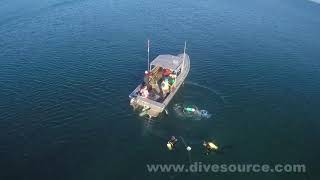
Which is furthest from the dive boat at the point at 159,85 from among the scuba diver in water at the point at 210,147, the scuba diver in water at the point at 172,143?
the scuba diver in water at the point at 210,147

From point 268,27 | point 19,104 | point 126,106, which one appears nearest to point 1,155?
point 19,104

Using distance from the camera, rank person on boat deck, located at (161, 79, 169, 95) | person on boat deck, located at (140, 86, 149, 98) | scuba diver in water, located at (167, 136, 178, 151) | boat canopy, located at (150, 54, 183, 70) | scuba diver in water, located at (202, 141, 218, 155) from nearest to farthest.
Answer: scuba diver in water, located at (202, 141, 218, 155)
scuba diver in water, located at (167, 136, 178, 151)
person on boat deck, located at (140, 86, 149, 98)
person on boat deck, located at (161, 79, 169, 95)
boat canopy, located at (150, 54, 183, 70)

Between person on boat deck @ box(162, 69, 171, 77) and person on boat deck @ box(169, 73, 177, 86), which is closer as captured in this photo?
person on boat deck @ box(169, 73, 177, 86)

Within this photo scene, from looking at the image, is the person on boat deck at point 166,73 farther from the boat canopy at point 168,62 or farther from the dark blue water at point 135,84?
the dark blue water at point 135,84

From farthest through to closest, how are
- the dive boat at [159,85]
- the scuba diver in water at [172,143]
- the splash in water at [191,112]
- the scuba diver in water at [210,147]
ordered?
1. the splash in water at [191,112]
2. the dive boat at [159,85]
3. the scuba diver in water at [172,143]
4. the scuba diver in water at [210,147]

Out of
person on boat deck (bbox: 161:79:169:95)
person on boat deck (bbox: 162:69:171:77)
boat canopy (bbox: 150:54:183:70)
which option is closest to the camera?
person on boat deck (bbox: 161:79:169:95)

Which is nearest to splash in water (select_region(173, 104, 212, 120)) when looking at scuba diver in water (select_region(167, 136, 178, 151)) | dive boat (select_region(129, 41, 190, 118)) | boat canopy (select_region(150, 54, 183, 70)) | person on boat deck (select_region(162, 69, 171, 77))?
dive boat (select_region(129, 41, 190, 118))

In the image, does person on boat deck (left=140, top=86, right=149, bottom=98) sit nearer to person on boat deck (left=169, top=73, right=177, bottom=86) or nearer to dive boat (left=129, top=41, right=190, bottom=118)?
dive boat (left=129, top=41, right=190, bottom=118)
